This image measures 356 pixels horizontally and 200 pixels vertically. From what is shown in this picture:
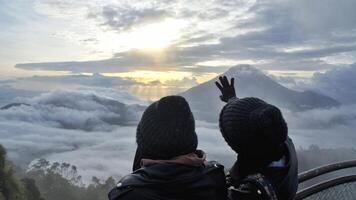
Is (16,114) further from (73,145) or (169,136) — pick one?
(169,136)

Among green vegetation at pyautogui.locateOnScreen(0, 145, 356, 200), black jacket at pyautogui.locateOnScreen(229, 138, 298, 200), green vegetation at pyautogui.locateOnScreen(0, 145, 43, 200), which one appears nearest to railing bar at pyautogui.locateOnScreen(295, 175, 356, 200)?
black jacket at pyautogui.locateOnScreen(229, 138, 298, 200)

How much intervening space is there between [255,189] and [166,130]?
498 mm

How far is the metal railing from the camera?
3156mm

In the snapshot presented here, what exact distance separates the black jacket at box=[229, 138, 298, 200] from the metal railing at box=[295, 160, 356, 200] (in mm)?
932

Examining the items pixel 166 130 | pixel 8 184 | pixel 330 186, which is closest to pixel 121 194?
pixel 166 130

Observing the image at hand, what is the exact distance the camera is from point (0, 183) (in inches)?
813

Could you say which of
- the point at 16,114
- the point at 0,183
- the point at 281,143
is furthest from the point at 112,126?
the point at 281,143

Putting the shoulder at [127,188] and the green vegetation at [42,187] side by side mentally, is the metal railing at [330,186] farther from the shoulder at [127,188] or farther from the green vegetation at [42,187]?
the green vegetation at [42,187]

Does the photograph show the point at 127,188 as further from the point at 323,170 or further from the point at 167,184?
the point at 323,170

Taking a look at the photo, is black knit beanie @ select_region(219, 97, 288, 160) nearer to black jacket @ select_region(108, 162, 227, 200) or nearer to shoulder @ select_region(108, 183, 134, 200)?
black jacket @ select_region(108, 162, 227, 200)

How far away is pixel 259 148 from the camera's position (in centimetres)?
201

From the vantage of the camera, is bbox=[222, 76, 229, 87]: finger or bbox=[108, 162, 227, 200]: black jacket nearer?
bbox=[108, 162, 227, 200]: black jacket

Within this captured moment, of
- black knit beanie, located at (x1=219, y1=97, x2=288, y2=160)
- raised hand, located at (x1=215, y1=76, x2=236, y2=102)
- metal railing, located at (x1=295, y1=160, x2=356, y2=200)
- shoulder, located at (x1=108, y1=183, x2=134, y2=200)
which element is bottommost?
metal railing, located at (x1=295, y1=160, x2=356, y2=200)

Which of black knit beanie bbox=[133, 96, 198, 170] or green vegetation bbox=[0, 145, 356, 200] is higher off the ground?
black knit beanie bbox=[133, 96, 198, 170]
